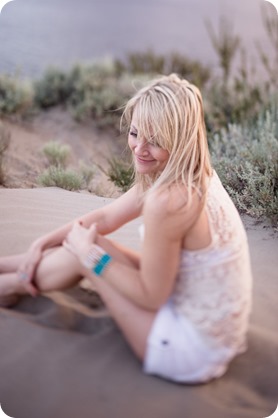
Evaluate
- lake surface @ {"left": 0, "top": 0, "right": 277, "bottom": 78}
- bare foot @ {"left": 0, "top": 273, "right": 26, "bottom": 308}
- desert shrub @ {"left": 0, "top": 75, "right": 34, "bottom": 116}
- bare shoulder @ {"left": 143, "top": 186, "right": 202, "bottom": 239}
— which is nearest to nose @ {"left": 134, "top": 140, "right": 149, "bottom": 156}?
bare shoulder @ {"left": 143, "top": 186, "right": 202, "bottom": 239}

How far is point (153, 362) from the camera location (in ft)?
5.69

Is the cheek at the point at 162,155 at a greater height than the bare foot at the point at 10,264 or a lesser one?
greater

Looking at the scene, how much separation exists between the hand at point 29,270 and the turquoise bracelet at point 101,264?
0.32 meters

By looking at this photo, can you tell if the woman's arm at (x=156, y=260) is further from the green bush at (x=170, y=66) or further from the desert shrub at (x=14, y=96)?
the desert shrub at (x=14, y=96)

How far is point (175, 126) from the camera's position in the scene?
1744 mm

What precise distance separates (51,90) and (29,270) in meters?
5.20

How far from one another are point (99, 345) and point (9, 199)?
4.09 ft

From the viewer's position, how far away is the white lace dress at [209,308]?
5.66 feet

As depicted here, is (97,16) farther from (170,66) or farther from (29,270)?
(170,66)

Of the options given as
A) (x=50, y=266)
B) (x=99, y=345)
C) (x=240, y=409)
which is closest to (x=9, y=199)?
(x=50, y=266)

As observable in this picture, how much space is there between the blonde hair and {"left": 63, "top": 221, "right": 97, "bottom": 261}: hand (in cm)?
29

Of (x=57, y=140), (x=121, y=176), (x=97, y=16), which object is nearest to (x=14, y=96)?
→ (x=57, y=140)

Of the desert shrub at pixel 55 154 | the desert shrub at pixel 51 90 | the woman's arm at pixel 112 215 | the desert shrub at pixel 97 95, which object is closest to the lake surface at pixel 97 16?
the woman's arm at pixel 112 215

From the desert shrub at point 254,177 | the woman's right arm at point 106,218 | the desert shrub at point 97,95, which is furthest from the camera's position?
the desert shrub at point 97,95
